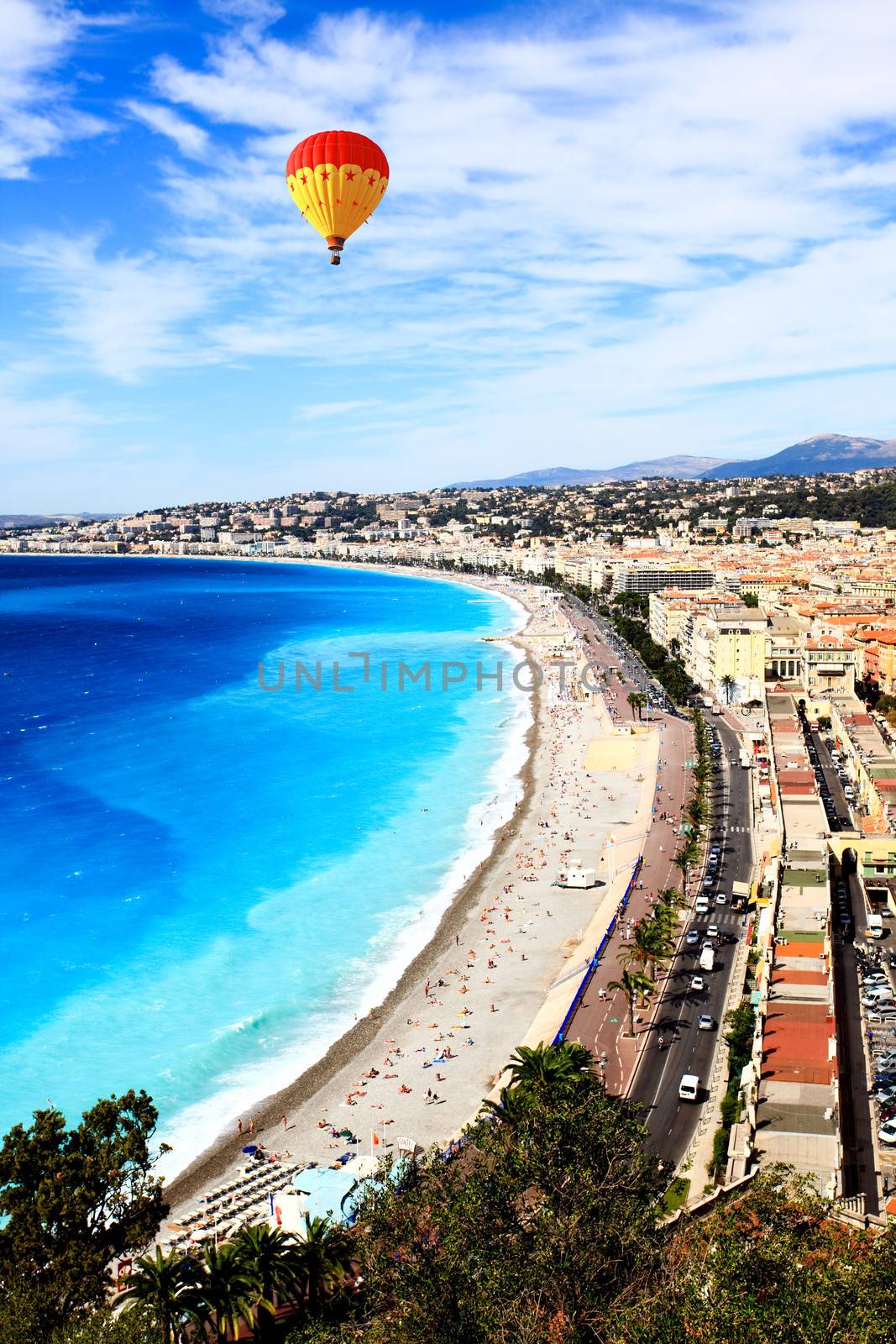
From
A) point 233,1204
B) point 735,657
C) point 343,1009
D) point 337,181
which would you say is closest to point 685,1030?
point 343,1009

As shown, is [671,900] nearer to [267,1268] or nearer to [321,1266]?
[321,1266]

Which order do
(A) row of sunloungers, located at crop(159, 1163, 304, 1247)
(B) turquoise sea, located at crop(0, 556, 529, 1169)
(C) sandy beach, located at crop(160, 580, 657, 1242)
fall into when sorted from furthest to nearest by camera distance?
(B) turquoise sea, located at crop(0, 556, 529, 1169), (C) sandy beach, located at crop(160, 580, 657, 1242), (A) row of sunloungers, located at crop(159, 1163, 304, 1247)

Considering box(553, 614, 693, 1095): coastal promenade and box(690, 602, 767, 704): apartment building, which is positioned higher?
box(690, 602, 767, 704): apartment building

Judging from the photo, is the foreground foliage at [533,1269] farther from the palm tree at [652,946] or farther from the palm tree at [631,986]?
the palm tree at [652,946]

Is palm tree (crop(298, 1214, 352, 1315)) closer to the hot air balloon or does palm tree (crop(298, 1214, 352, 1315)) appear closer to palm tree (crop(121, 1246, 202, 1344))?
palm tree (crop(121, 1246, 202, 1344))

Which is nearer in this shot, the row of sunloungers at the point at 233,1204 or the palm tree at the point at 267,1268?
the palm tree at the point at 267,1268

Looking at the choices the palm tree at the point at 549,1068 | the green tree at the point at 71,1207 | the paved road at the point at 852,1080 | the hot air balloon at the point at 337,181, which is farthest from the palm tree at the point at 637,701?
the green tree at the point at 71,1207

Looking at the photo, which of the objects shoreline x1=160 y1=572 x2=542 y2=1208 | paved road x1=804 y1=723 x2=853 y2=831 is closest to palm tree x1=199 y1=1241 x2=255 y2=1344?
shoreline x1=160 y1=572 x2=542 y2=1208
